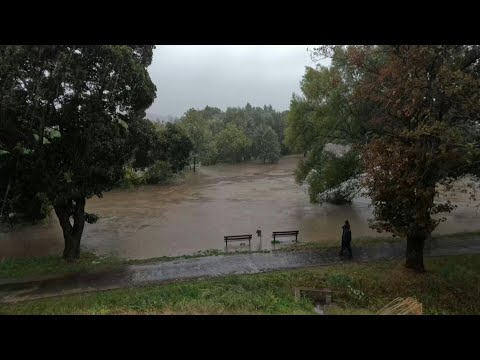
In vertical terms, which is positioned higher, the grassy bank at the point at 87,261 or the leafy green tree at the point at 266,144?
the leafy green tree at the point at 266,144

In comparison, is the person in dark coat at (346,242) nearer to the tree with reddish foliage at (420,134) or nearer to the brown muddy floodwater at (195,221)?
the tree with reddish foliage at (420,134)

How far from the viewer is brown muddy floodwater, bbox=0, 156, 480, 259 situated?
19.3 m

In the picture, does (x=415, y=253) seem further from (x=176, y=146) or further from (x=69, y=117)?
(x=176, y=146)

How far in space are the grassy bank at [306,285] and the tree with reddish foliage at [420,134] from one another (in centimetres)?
153

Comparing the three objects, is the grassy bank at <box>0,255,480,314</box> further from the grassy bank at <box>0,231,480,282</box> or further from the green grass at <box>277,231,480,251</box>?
the green grass at <box>277,231,480,251</box>

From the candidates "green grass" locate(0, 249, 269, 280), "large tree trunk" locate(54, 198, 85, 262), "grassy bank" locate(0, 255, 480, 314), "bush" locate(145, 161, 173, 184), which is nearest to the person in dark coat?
"grassy bank" locate(0, 255, 480, 314)

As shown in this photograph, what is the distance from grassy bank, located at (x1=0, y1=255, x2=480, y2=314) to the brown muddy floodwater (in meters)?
5.69

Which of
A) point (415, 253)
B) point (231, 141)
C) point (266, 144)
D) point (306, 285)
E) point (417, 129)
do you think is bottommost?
point (306, 285)

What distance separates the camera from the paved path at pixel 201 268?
42.5 ft

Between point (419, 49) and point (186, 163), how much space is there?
3327 cm

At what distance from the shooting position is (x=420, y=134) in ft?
34.6

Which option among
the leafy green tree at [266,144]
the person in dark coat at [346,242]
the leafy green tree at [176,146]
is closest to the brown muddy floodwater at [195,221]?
the leafy green tree at [176,146]

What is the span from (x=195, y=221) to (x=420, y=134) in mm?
16394

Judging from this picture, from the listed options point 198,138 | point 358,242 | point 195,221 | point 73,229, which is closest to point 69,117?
point 73,229
